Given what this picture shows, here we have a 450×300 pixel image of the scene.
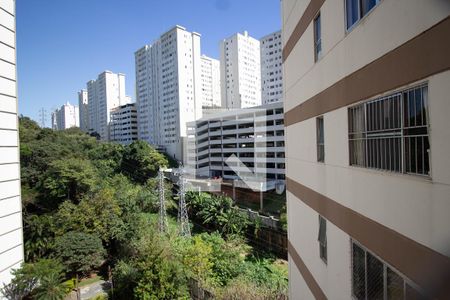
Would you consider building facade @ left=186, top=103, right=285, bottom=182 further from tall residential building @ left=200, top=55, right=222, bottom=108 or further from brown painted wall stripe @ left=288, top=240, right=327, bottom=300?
brown painted wall stripe @ left=288, top=240, right=327, bottom=300

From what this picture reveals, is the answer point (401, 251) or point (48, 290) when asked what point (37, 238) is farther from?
point (401, 251)

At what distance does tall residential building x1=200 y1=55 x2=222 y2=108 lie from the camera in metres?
69.8

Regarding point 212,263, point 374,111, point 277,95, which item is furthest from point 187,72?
point 374,111

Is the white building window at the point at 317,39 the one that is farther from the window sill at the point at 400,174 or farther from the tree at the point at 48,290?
the tree at the point at 48,290

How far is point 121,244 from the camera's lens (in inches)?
850

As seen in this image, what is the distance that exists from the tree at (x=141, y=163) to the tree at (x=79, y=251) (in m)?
21.5

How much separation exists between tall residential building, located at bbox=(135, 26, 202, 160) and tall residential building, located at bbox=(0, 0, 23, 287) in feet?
149

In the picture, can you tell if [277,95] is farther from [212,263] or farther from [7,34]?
[7,34]

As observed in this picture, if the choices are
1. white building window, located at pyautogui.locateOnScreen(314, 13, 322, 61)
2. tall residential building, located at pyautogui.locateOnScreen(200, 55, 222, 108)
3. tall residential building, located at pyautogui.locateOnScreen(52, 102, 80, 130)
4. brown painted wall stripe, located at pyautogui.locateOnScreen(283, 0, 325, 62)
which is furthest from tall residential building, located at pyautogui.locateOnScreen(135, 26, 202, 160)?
tall residential building, located at pyautogui.locateOnScreen(52, 102, 80, 130)

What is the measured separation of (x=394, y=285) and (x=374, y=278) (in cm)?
45

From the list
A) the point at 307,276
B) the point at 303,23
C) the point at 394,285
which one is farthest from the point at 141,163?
the point at 394,285

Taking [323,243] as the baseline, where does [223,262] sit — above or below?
below

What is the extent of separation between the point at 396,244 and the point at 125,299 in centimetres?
1670

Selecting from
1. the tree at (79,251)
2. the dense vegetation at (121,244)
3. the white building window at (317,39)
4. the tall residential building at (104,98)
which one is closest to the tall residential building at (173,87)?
the dense vegetation at (121,244)
